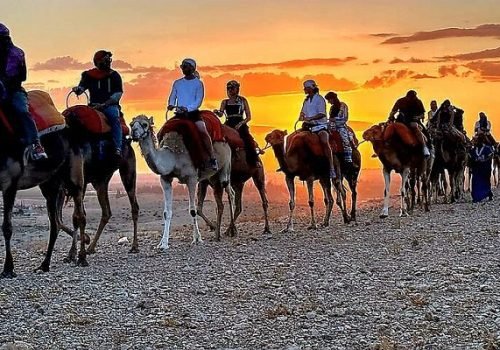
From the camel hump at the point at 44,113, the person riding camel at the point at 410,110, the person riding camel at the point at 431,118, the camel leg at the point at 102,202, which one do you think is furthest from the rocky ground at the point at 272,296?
the person riding camel at the point at 431,118

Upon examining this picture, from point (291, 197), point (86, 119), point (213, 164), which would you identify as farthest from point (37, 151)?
point (291, 197)

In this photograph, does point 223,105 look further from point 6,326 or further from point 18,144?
point 6,326

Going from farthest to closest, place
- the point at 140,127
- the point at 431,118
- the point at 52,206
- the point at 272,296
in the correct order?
the point at 431,118
the point at 140,127
the point at 52,206
the point at 272,296

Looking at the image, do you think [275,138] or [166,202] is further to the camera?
[275,138]

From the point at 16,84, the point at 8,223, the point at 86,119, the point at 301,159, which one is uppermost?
the point at 16,84

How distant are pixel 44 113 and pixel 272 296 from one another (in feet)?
15.8

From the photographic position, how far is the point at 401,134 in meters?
22.0

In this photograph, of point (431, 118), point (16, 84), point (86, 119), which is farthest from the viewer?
point (431, 118)

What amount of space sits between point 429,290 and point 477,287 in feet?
1.90

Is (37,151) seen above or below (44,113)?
below

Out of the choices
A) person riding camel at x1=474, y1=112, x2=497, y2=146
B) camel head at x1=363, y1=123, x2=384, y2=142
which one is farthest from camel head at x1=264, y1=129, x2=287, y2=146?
person riding camel at x1=474, y1=112, x2=497, y2=146

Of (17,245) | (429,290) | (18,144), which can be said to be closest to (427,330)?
(429,290)

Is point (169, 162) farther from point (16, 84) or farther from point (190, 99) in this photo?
point (16, 84)

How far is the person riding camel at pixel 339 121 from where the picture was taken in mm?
21203
